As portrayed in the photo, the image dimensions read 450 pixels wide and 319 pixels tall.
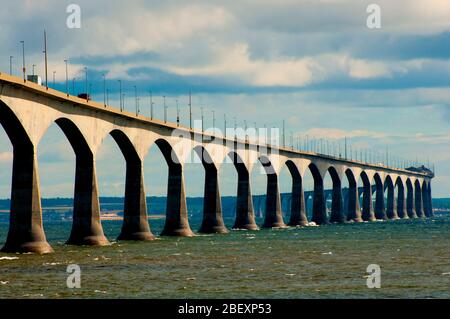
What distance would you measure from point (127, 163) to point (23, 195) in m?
27.6

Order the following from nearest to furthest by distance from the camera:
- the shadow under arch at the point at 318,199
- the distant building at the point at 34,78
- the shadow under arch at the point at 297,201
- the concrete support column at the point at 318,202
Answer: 1. the distant building at the point at 34,78
2. the shadow under arch at the point at 297,201
3. the shadow under arch at the point at 318,199
4. the concrete support column at the point at 318,202

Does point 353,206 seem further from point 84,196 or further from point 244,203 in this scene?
point 84,196

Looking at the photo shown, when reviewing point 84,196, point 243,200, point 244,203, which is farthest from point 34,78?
point 244,203

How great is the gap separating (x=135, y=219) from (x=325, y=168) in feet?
263

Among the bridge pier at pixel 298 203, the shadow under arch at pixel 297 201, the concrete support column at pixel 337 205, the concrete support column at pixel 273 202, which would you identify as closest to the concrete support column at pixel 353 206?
the concrete support column at pixel 337 205

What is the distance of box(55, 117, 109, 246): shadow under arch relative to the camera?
277ft

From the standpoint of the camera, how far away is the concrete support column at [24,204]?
235 feet

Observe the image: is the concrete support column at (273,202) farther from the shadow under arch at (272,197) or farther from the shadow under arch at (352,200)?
the shadow under arch at (352,200)

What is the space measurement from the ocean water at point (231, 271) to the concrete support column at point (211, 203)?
34.8 metres

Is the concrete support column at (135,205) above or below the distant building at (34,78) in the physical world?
below

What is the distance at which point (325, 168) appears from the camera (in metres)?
174

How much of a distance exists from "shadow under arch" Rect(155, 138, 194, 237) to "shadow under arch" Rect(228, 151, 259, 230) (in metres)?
25.7
